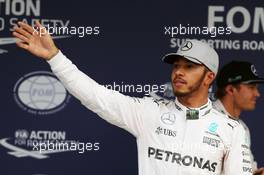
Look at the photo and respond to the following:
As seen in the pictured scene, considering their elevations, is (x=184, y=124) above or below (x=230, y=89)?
below

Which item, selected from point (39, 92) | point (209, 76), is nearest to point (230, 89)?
point (209, 76)

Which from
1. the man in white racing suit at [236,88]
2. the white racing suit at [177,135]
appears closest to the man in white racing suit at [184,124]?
the white racing suit at [177,135]

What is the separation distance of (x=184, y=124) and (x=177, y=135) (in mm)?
68

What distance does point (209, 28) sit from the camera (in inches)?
149

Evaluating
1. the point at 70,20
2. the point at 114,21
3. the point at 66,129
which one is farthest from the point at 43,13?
the point at 66,129

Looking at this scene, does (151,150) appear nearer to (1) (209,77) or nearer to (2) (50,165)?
(1) (209,77)

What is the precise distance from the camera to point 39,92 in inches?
146

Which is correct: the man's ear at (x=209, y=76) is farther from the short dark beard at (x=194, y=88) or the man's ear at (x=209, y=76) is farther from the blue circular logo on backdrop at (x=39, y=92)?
the blue circular logo on backdrop at (x=39, y=92)

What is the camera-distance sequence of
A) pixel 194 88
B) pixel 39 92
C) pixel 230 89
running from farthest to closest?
pixel 39 92 → pixel 230 89 → pixel 194 88

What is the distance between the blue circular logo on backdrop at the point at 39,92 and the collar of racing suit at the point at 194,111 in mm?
1064

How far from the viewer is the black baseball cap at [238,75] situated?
3354 mm

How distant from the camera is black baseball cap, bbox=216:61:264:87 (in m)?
3.35

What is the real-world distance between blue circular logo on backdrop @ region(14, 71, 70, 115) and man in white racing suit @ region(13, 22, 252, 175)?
3.25 ft

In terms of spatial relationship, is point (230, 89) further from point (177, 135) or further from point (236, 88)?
point (177, 135)
